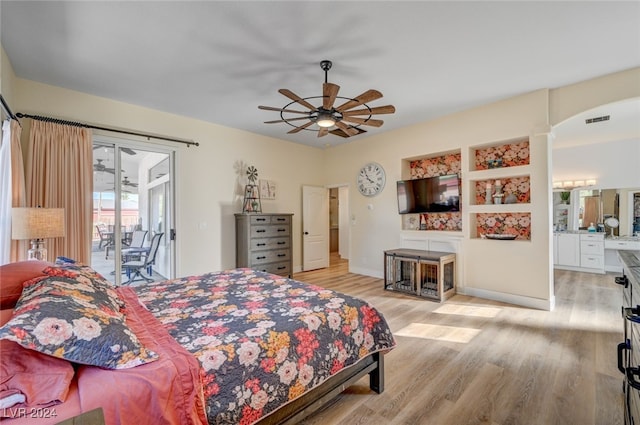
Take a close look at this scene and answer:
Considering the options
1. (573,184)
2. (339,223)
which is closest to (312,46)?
(339,223)

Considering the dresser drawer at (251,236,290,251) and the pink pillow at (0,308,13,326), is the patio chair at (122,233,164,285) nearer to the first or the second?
the dresser drawer at (251,236,290,251)

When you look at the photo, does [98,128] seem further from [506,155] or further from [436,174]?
[506,155]

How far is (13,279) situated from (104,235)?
2801 mm

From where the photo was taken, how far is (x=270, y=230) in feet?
16.8

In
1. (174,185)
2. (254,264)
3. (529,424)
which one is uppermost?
(174,185)

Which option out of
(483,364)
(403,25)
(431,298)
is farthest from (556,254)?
(403,25)

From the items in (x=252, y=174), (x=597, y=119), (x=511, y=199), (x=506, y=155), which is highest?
(x=597, y=119)

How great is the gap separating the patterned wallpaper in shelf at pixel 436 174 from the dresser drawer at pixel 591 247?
3.68 metres

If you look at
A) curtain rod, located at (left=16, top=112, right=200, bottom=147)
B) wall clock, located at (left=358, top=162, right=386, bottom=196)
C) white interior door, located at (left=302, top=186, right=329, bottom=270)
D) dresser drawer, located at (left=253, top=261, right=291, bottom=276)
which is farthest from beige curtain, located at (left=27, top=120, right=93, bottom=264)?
wall clock, located at (left=358, top=162, right=386, bottom=196)

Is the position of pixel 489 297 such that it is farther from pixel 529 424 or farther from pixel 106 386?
pixel 106 386

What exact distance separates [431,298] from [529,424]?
98.0 inches

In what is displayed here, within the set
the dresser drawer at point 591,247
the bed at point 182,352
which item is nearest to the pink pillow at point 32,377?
the bed at point 182,352

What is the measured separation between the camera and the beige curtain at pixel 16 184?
266 centimetres

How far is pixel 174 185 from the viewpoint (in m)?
4.53
